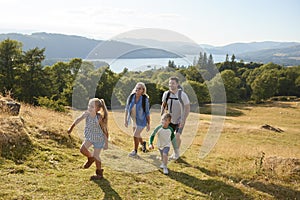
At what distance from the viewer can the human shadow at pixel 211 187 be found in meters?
7.30

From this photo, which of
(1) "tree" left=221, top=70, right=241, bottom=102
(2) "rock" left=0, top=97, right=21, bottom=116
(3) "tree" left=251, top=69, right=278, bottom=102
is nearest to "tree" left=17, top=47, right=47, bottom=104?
(2) "rock" left=0, top=97, right=21, bottom=116

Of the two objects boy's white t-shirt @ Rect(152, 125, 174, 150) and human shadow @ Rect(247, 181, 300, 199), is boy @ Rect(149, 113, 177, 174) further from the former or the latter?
human shadow @ Rect(247, 181, 300, 199)

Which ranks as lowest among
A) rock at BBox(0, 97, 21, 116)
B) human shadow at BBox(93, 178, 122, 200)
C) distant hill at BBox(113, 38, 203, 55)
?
human shadow at BBox(93, 178, 122, 200)

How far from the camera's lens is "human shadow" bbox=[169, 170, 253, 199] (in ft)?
24.0

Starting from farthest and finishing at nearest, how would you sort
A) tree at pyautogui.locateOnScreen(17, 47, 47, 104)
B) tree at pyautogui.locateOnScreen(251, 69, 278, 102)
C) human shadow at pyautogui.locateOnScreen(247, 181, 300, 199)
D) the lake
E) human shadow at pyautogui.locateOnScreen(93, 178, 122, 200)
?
tree at pyautogui.locateOnScreen(251, 69, 278, 102)
tree at pyautogui.locateOnScreen(17, 47, 47, 104)
the lake
human shadow at pyautogui.locateOnScreen(247, 181, 300, 199)
human shadow at pyautogui.locateOnScreen(93, 178, 122, 200)

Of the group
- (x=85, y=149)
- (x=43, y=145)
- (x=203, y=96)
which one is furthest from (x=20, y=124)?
(x=203, y=96)

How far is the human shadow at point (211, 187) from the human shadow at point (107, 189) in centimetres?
210

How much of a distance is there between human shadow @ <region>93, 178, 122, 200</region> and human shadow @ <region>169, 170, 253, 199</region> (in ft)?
6.88

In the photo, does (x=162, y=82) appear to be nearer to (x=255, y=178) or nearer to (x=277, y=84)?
(x=255, y=178)

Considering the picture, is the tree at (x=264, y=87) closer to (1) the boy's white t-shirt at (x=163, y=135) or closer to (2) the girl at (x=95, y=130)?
(1) the boy's white t-shirt at (x=163, y=135)

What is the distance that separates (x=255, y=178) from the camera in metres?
8.75

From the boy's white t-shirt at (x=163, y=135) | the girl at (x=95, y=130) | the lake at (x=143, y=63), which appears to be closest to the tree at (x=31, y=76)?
the lake at (x=143, y=63)

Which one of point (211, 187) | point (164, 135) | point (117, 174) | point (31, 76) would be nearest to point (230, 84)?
point (31, 76)

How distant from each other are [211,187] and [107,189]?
292 centimetres
